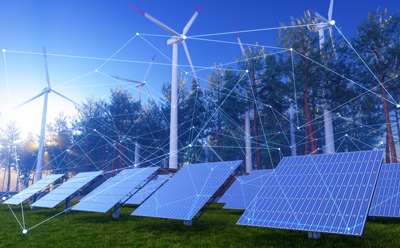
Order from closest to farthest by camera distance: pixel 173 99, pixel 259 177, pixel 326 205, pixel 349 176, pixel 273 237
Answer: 1. pixel 326 205
2. pixel 349 176
3. pixel 273 237
4. pixel 259 177
5. pixel 173 99

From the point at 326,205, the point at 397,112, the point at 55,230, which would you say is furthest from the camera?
the point at 397,112

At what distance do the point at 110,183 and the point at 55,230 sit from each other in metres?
5.25

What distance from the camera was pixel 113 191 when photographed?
1825 cm

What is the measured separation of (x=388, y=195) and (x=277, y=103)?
113ft

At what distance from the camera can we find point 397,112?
51.5m

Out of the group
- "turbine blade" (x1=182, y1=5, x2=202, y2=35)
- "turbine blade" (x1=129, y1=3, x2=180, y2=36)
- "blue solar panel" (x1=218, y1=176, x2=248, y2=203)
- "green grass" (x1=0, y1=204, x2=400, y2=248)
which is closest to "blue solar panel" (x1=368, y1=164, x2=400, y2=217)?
"green grass" (x1=0, y1=204, x2=400, y2=248)

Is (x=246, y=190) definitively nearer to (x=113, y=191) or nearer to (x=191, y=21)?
(x=113, y=191)

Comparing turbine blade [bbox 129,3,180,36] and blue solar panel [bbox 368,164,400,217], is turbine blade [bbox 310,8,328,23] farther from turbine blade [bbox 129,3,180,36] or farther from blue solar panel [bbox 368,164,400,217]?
blue solar panel [bbox 368,164,400,217]

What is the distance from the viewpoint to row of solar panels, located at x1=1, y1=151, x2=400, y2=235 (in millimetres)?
9047

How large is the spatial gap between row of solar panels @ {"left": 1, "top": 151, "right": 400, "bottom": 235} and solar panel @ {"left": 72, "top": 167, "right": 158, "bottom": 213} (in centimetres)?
11

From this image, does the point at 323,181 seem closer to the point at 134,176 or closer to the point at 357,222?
the point at 357,222

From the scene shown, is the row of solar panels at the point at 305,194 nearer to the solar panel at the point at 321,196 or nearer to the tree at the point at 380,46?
the solar panel at the point at 321,196

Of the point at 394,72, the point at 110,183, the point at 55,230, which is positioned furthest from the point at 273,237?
the point at 394,72

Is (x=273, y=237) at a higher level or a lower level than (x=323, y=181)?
lower
